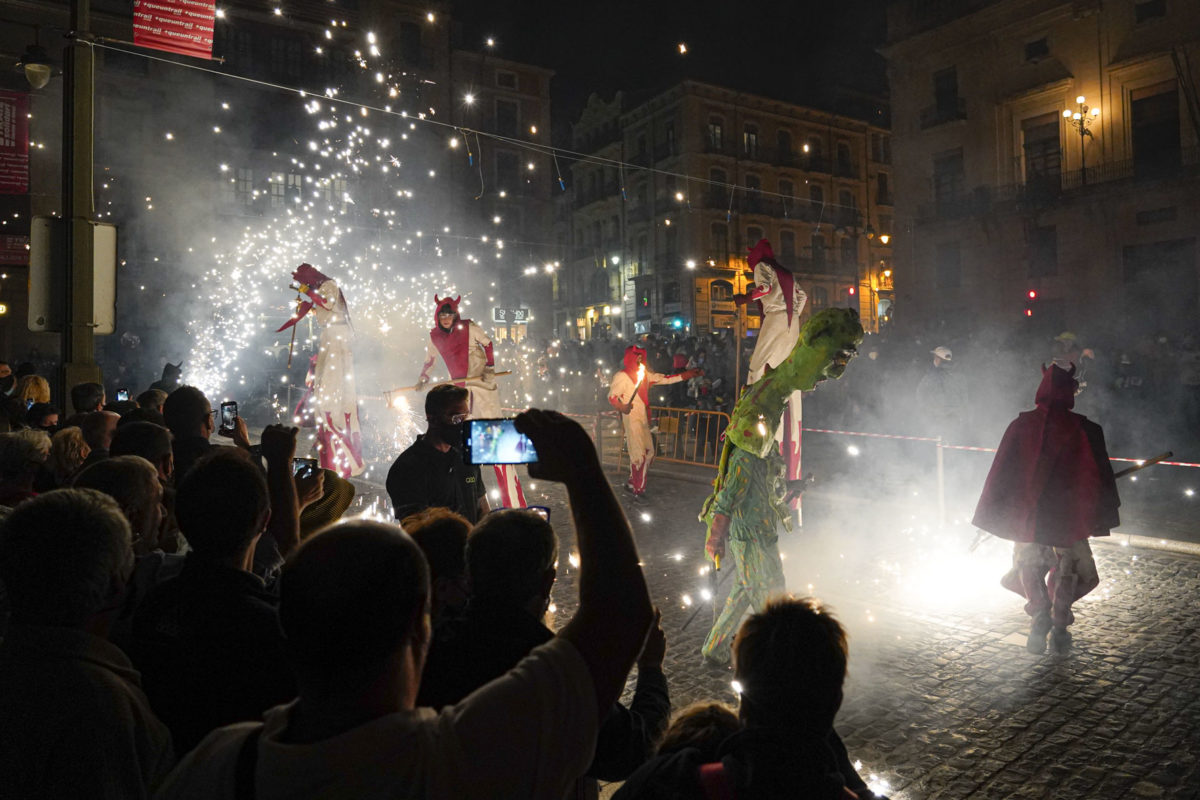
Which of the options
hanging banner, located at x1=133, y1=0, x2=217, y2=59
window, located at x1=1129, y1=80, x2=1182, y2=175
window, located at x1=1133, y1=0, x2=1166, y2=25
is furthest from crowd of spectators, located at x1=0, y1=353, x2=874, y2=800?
window, located at x1=1133, y1=0, x2=1166, y2=25

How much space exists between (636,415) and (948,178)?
26875mm

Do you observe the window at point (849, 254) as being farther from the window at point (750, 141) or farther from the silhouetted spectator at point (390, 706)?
the silhouetted spectator at point (390, 706)

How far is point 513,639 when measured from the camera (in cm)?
180

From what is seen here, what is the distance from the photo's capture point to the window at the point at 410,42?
119ft

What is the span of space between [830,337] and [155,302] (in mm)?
28618

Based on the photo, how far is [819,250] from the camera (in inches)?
2141

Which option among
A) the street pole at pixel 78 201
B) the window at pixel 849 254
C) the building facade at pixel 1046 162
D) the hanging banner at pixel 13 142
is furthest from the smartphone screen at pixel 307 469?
the window at pixel 849 254

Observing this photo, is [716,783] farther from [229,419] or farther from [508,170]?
[508,170]

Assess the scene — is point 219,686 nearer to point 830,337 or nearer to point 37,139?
point 830,337

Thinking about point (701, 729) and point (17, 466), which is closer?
point (701, 729)

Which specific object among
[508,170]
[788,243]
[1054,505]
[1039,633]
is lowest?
[1039,633]

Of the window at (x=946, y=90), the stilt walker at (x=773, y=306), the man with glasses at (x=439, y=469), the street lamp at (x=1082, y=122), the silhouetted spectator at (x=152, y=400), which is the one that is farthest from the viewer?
the window at (x=946, y=90)

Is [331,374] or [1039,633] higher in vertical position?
[331,374]

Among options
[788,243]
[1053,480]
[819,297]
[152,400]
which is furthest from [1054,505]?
[788,243]
